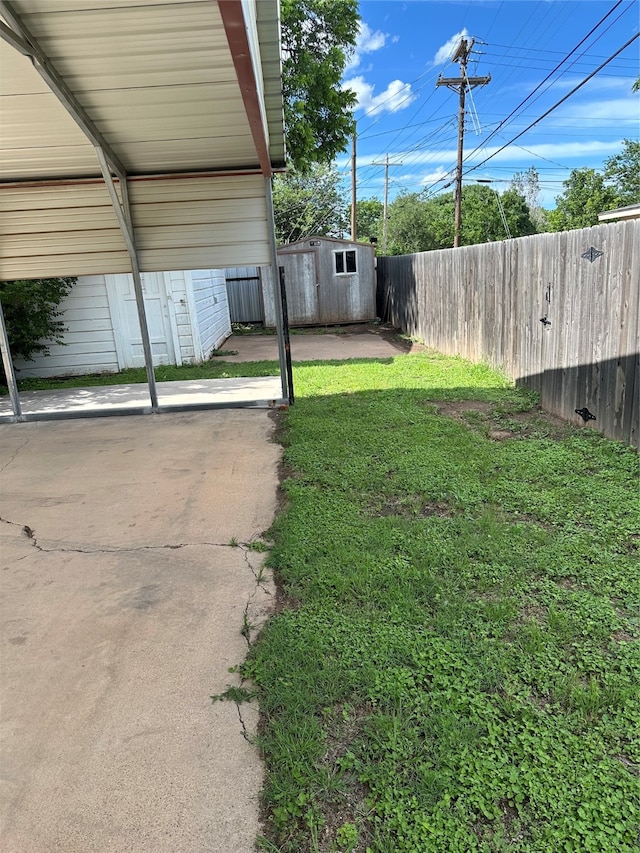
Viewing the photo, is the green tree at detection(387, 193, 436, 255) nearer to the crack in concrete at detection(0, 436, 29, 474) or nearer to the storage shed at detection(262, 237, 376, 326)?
the storage shed at detection(262, 237, 376, 326)

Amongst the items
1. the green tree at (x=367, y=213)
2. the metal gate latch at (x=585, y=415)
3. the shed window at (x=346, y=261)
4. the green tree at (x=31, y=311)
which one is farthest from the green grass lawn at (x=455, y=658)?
the green tree at (x=367, y=213)

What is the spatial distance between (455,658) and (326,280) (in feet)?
45.3

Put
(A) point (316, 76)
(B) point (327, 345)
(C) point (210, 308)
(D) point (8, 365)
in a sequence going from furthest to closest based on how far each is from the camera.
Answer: (B) point (327, 345)
(C) point (210, 308)
(A) point (316, 76)
(D) point (8, 365)

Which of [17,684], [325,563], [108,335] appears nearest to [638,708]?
[325,563]

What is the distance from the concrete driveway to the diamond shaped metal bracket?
3.20 m

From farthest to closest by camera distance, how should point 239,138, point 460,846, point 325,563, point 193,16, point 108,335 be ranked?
point 108,335 < point 239,138 < point 193,16 < point 325,563 < point 460,846

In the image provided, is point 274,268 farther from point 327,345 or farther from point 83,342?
point 327,345

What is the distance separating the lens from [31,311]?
26.8ft

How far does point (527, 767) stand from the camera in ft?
5.57

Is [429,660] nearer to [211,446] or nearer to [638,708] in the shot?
[638,708]

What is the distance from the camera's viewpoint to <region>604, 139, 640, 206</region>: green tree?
95.9 feet

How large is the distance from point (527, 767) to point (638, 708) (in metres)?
0.50

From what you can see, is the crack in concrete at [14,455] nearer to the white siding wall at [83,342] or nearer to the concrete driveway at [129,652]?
the concrete driveway at [129,652]

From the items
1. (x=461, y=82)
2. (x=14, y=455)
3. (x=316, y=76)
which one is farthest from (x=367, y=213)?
(x=14, y=455)
